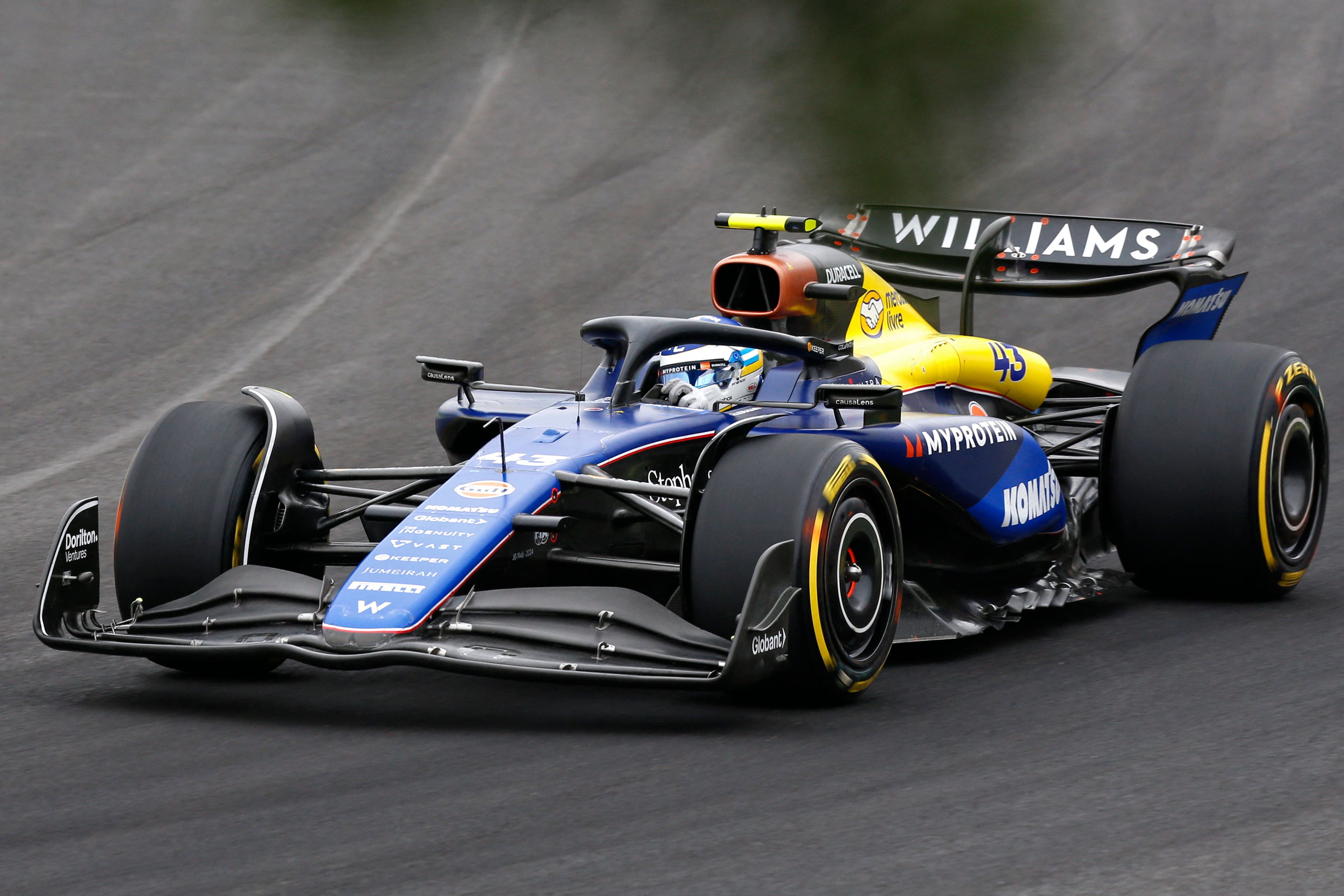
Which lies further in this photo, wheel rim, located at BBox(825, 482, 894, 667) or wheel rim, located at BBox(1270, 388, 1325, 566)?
wheel rim, located at BBox(1270, 388, 1325, 566)

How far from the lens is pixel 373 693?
5.60 metres

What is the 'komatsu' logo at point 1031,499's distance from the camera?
6.43m

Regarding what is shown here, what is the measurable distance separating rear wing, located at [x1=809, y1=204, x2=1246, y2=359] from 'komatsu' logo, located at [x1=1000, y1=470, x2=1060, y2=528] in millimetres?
1176

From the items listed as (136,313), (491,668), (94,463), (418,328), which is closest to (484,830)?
(491,668)

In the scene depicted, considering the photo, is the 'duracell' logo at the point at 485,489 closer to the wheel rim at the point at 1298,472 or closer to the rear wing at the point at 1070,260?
the rear wing at the point at 1070,260

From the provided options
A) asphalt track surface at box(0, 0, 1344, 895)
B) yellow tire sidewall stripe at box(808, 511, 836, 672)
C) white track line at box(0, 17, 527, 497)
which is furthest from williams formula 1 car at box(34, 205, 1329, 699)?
white track line at box(0, 17, 527, 497)

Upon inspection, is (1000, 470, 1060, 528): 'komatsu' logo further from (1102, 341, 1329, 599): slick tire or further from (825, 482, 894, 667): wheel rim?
(825, 482, 894, 667): wheel rim

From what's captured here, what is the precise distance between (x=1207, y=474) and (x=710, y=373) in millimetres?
1981

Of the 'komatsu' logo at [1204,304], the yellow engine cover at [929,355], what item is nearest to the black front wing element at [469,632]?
the yellow engine cover at [929,355]

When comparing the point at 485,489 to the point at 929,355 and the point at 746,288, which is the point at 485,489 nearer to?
the point at 746,288

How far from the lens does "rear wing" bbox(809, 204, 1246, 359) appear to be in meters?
7.66

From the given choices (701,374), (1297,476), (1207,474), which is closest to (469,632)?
(701,374)

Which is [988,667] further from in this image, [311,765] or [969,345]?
[311,765]

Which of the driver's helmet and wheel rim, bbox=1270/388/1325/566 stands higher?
the driver's helmet
